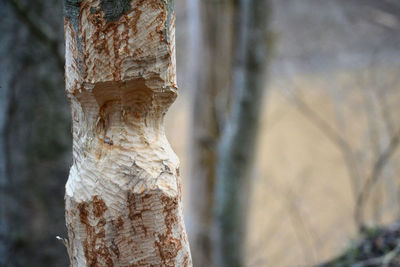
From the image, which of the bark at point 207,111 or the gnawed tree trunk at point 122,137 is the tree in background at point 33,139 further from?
the bark at point 207,111

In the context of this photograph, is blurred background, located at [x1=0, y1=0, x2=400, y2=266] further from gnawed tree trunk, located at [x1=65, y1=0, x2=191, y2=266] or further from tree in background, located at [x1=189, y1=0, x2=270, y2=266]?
gnawed tree trunk, located at [x1=65, y1=0, x2=191, y2=266]

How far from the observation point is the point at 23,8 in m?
1.15

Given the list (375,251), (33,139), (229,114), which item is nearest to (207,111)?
(229,114)

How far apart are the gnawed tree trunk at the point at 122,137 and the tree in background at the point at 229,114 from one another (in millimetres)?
1201

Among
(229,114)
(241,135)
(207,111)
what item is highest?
(207,111)

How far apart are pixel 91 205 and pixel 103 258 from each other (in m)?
0.08

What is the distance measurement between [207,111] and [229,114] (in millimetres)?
447

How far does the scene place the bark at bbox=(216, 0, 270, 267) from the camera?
1.67 meters

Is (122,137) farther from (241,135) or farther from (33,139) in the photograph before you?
(241,135)

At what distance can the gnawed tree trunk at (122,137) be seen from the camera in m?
0.48

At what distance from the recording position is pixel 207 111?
2.38 meters

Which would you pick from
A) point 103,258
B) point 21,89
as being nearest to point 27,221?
point 21,89

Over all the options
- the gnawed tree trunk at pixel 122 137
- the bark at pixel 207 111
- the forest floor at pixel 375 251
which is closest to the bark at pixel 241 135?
the bark at pixel 207 111

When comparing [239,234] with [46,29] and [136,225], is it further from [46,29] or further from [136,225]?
[136,225]
